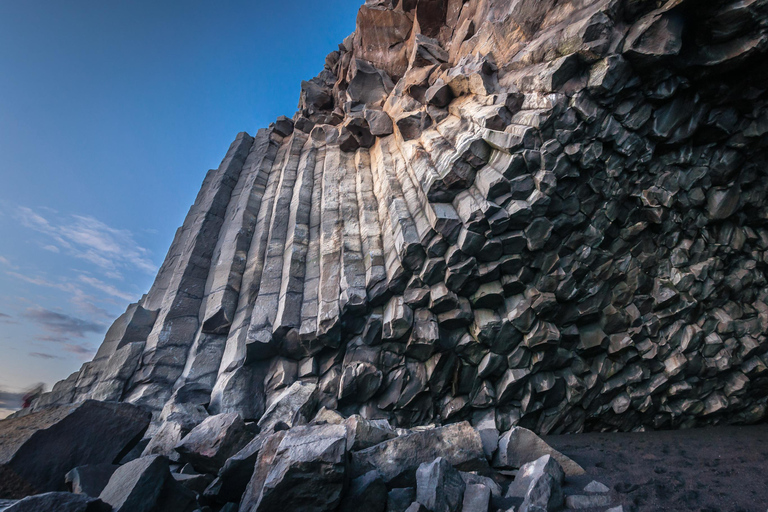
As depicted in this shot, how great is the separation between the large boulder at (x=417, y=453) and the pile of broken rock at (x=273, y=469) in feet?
0.04

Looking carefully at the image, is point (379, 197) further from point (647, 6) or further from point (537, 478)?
point (537, 478)

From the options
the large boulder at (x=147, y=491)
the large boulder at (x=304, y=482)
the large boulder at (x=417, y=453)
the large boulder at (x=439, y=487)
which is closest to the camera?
the large boulder at (x=147, y=491)

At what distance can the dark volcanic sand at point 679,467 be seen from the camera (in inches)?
177

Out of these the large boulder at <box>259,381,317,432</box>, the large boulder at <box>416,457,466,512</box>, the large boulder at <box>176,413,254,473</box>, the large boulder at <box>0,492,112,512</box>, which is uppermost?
the large boulder at <box>259,381,317,432</box>

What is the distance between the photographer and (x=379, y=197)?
10219 mm

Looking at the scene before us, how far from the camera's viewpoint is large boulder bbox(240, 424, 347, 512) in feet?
11.2

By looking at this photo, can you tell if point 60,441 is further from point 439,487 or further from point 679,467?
point 679,467

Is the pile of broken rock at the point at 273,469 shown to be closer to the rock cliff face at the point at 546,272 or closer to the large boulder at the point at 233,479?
the large boulder at the point at 233,479

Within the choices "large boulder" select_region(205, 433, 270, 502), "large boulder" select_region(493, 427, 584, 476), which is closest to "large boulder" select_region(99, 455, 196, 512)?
"large boulder" select_region(205, 433, 270, 502)

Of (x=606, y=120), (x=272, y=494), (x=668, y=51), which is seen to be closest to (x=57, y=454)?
(x=272, y=494)

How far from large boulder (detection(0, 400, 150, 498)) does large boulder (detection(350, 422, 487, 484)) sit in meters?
3.46

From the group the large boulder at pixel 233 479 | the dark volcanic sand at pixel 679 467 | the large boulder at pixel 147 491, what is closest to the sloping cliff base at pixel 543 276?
the dark volcanic sand at pixel 679 467

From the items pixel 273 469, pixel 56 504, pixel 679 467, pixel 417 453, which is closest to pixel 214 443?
pixel 273 469

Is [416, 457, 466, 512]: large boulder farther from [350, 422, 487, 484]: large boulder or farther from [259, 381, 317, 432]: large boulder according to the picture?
[259, 381, 317, 432]: large boulder
